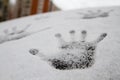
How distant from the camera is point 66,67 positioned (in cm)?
70

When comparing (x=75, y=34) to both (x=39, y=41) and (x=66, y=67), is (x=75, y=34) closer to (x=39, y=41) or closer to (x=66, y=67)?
(x=39, y=41)

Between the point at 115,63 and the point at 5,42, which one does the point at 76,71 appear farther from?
the point at 5,42

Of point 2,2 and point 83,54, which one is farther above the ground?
point 83,54

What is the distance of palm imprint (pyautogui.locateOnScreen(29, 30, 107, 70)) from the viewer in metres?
0.71

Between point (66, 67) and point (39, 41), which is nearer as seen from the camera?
point (66, 67)

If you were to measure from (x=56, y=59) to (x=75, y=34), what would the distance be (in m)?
0.27

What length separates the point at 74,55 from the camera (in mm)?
766

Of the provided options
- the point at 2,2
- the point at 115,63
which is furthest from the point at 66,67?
the point at 2,2

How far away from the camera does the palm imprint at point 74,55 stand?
0.71 meters

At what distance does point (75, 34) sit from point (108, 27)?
0.61 feet

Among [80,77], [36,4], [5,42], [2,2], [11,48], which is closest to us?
[80,77]

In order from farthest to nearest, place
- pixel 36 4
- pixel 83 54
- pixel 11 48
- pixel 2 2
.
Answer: pixel 2 2 → pixel 36 4 → pixel 11 48 → pixel 83 54

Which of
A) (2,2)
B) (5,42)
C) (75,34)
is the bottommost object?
(2,2)

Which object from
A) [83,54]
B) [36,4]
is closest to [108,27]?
[83,54]
